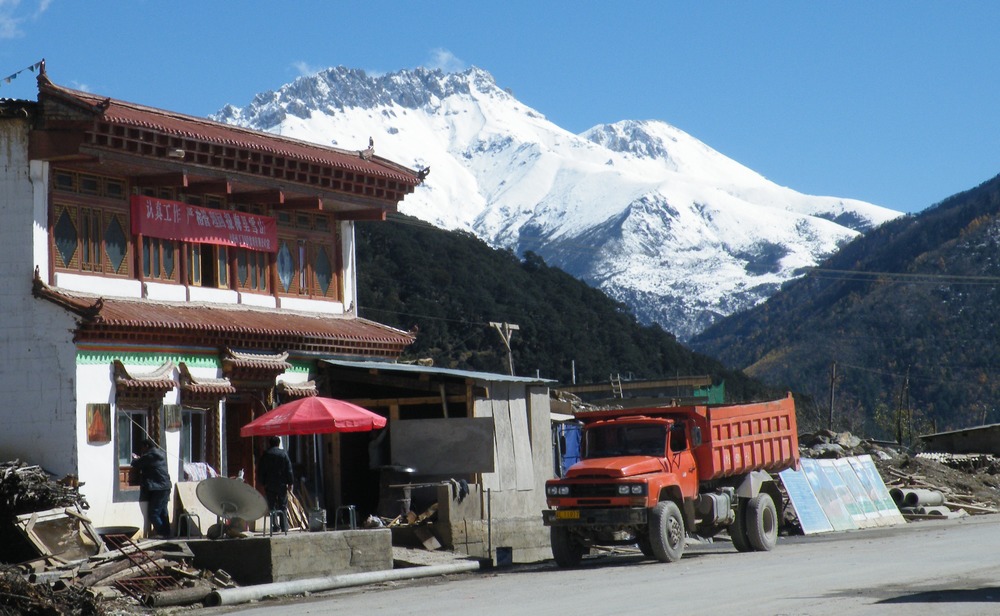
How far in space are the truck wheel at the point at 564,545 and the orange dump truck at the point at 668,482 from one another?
17 mm

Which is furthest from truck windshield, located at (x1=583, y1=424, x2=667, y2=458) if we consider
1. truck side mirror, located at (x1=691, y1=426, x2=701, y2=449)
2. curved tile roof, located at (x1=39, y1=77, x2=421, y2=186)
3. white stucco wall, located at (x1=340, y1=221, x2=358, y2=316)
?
curved tile roof, located at (x1=39, y1=77, x2=421, y2=186)

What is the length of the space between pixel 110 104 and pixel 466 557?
389 inches

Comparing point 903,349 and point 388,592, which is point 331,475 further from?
point 903,349

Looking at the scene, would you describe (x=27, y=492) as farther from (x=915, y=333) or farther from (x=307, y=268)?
(x=915, y=333)

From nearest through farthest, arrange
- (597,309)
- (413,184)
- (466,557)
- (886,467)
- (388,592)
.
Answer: (388,592), (466,557), (413,184), (886,467), (597,309)

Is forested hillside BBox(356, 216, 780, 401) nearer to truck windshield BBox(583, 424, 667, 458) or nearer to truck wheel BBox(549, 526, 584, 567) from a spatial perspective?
truck windshield BBox(583, 424, 667, 458)

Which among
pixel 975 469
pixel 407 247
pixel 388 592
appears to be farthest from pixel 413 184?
pixel 407 247

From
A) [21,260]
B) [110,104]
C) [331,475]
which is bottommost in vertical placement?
[331,475]

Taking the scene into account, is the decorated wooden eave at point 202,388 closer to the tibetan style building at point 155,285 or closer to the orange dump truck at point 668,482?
the tibetan style building at point 155,285

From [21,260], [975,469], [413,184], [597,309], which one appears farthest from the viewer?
[597,309]

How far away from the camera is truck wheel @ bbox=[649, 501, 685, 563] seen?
906 inches

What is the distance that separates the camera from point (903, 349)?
11231 centimetres

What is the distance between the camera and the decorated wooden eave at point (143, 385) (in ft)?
76.4

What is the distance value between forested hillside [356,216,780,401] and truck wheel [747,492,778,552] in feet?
128
